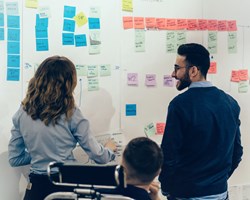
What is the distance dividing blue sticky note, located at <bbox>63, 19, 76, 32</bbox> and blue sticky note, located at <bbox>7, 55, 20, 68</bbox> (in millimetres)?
345

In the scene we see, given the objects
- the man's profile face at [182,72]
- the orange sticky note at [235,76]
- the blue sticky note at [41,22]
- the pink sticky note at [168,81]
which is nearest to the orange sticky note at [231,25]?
the orange sticky note at [235,76]

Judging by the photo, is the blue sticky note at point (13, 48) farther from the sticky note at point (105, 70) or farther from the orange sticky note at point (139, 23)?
the orange sticky note at point (139, 23)

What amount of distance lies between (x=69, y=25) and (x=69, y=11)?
88 millimetres

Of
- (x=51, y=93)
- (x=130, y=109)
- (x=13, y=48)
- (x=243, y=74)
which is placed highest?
(x=13, y=48)

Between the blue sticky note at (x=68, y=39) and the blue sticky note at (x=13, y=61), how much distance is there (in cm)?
30

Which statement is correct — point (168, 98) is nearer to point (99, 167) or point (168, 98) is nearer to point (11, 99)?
point (11, 99)

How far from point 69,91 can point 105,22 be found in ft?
2.25

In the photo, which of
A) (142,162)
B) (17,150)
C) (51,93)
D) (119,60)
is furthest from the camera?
(119,60)

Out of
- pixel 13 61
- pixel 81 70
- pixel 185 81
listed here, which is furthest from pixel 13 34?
pixel 185 81

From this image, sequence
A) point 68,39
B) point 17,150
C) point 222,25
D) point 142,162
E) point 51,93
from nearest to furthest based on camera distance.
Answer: point 142,162 < point 51,93 < point 17,150 < point 68,39 < point 222,25

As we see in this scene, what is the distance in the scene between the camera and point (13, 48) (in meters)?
2.34

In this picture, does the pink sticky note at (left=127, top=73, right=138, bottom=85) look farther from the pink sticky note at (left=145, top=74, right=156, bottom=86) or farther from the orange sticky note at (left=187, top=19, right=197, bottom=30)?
the orange sticky note at (left=187, top=19, right=197, bottom=30)

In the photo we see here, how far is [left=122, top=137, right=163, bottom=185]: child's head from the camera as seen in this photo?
1.61 meters

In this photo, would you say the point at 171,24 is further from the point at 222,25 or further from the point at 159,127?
the point at 159,127
